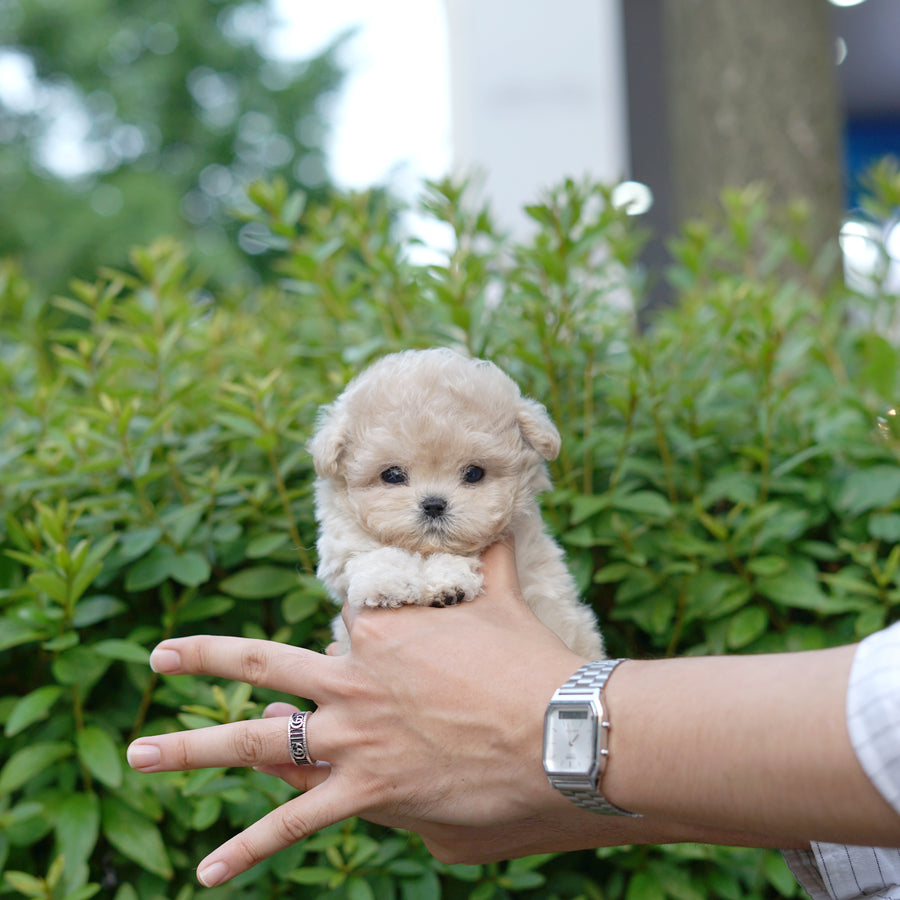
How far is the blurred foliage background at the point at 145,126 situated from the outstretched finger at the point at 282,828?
541 inches

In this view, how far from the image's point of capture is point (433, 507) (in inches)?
47.9

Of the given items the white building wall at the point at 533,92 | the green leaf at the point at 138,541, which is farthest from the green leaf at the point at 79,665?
the white building wall at the point at 533,92

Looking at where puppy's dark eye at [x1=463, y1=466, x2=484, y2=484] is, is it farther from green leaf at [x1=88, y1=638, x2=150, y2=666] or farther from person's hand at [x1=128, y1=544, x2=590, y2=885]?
green leaf at [x1=88, y1=638, x2=150, y2=666]

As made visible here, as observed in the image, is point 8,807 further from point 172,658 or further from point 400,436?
point 400,436

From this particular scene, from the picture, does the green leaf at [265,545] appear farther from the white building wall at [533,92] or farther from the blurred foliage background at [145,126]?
the blurred foliage background at [145,126]

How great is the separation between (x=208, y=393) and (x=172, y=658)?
992mm

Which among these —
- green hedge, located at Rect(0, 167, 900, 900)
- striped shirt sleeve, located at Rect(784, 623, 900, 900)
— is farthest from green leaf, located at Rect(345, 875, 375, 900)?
striped shirt sleeve, located at Rect(784, 623, 900, 900)

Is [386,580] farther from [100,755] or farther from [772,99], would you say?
[772,99]

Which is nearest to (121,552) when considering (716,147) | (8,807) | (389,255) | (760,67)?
(8,807)

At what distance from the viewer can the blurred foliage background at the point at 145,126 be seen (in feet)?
47.2

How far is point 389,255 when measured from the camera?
2.11m

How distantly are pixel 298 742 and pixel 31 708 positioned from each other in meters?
0.68

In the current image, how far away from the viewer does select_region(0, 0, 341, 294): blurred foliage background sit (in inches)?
567

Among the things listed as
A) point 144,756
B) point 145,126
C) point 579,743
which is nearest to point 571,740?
point 579,743
